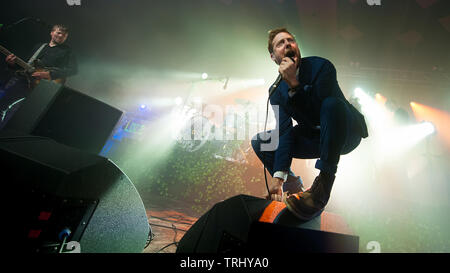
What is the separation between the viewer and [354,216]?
4.14m

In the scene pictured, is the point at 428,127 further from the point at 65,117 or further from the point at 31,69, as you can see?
the point at 31,69

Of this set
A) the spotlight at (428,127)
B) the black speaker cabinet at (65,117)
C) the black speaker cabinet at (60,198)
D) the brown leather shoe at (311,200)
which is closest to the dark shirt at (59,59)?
the black speaker cabinet at (65,117)

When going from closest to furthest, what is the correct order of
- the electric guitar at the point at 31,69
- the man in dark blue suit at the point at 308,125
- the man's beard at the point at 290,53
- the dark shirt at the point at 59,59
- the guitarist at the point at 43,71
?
the man in dark blue suit at the point at 308,125 → the man's beard at the point at 290,53 → the guitarist at the point at 43,71 → the electric guitar at the point at 31,69 → the dark shirt at the point at 59,59

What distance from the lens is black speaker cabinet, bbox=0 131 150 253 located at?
30.7 inches

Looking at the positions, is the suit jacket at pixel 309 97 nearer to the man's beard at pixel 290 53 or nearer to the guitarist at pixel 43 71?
the man's beard at pixel 290 53

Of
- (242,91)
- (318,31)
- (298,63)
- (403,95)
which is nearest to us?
(298,63)

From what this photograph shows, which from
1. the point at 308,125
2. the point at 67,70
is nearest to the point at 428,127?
the point at 308,125

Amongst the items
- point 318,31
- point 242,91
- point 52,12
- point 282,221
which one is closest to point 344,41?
point 318,31

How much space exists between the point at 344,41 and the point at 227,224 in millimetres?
8755

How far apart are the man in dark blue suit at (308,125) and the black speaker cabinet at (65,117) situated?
1.65 m

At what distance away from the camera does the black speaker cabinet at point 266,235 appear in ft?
2.78

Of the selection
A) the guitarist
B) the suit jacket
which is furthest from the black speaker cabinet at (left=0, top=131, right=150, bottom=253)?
the guitarist

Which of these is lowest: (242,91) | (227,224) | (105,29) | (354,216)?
(354,216)

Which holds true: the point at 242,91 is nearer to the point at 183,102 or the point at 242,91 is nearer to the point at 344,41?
the point at 183,102
